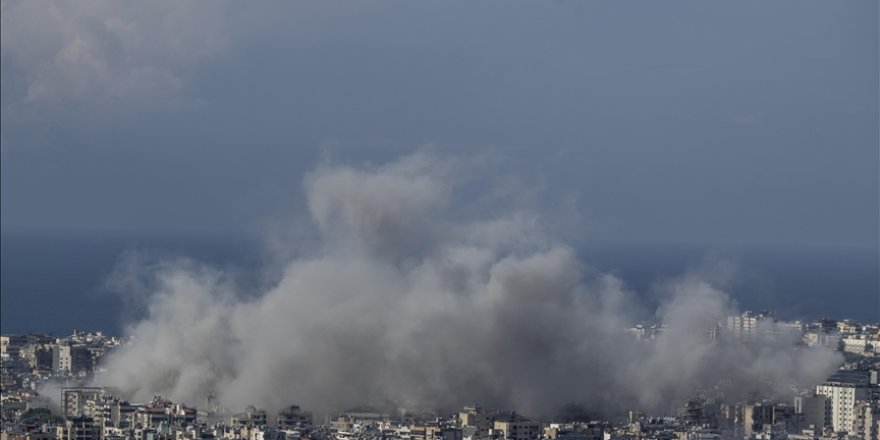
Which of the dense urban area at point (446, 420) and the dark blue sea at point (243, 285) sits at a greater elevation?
the dark blue sea at point (243, 285)

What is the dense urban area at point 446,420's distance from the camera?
28.4 meters

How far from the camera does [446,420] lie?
98.4ft

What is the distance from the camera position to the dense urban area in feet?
93.1

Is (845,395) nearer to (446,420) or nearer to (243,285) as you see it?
(446,420)

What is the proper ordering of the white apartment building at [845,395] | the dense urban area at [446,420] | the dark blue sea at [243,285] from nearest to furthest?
the dense urban area at [446,420] < the white apartment building at [845,395] < the dark blue sea at [243,285]

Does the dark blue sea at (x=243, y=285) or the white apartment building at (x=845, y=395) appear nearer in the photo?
the white apartment building at (x=845, y=395)

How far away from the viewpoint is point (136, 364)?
35250mm

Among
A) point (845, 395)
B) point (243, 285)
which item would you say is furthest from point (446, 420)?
point (243, 285)

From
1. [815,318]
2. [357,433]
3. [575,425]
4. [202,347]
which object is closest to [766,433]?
[575,425]

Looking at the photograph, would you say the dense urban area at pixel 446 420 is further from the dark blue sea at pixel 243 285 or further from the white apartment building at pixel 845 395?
the dark blue sea at pixel 243 285

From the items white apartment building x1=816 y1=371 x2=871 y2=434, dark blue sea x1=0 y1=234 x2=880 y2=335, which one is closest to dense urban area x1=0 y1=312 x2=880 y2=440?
white apartment building x1=816 y1=371 x2=871 y2=434

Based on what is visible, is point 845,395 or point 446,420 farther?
point 845,395

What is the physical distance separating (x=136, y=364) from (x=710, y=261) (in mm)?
16640

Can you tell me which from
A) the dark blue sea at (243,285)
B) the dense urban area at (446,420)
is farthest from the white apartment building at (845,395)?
the dark blue sea at (243,285)
